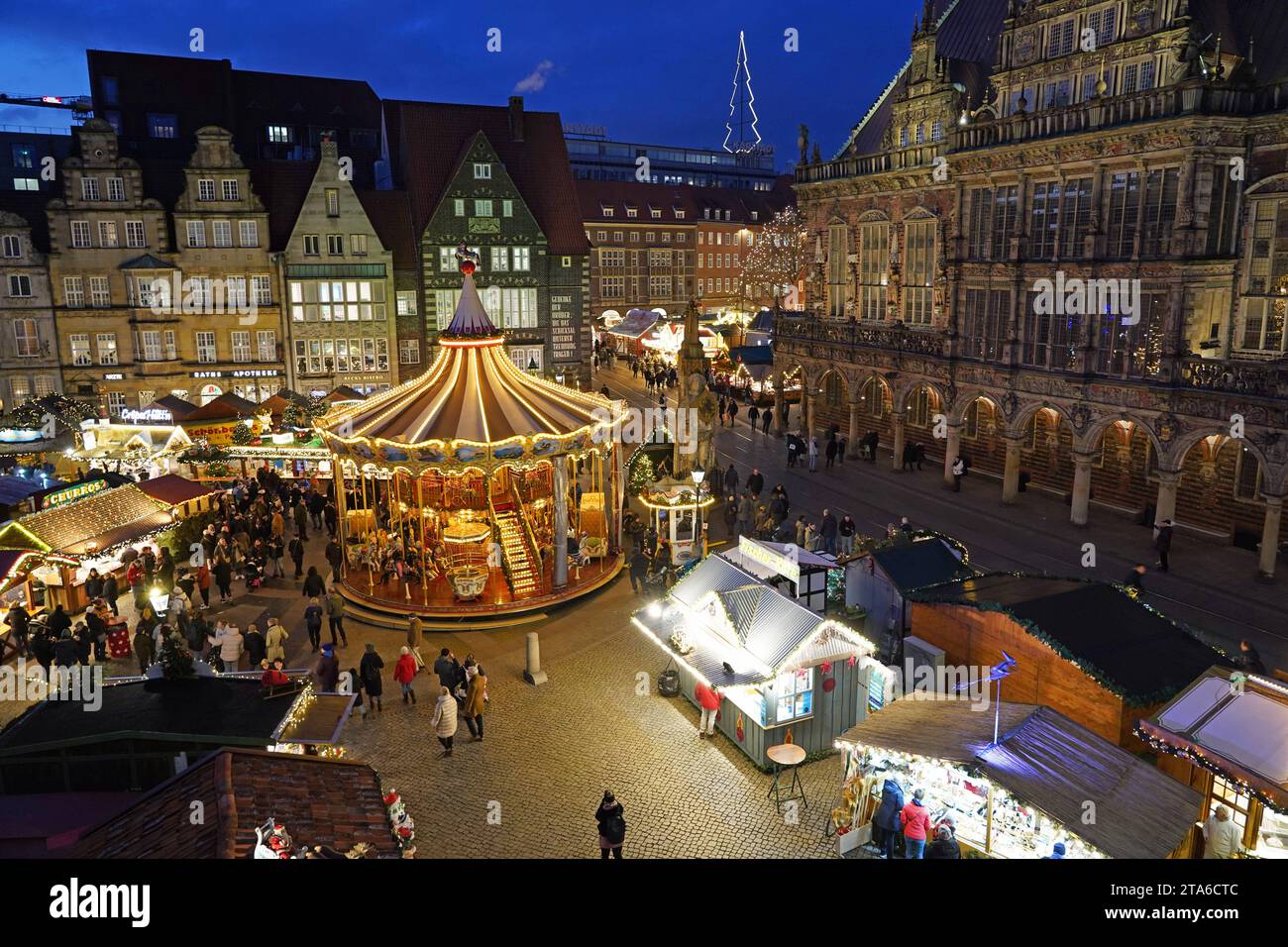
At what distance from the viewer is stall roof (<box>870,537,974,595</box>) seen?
16.8 meters

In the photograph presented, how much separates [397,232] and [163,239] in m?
9.90

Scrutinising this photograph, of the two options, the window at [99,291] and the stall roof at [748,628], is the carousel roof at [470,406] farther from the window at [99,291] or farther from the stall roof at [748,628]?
the window at [99,291]

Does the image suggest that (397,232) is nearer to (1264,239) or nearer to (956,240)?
(956,240)

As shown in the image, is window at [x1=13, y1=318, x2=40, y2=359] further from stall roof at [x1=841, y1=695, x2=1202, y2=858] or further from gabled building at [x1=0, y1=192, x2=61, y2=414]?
stall roof at [x1=841, y1=695, x2=1202, y2=858]

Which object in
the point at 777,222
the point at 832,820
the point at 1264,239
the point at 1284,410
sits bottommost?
the point at 832,820

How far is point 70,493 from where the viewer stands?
73.8 ft

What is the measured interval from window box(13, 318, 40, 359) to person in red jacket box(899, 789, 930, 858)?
3989 centimetres

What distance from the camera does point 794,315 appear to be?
4050 cm

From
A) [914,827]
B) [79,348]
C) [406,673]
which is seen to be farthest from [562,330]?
[914,827]

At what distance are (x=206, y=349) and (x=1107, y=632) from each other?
3763cm

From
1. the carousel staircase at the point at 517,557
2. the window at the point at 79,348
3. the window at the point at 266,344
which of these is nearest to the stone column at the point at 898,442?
the carousel staircase at the point at 517,557

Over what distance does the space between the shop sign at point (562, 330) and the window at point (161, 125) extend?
69.7 ft

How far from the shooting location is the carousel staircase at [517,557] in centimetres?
2220
